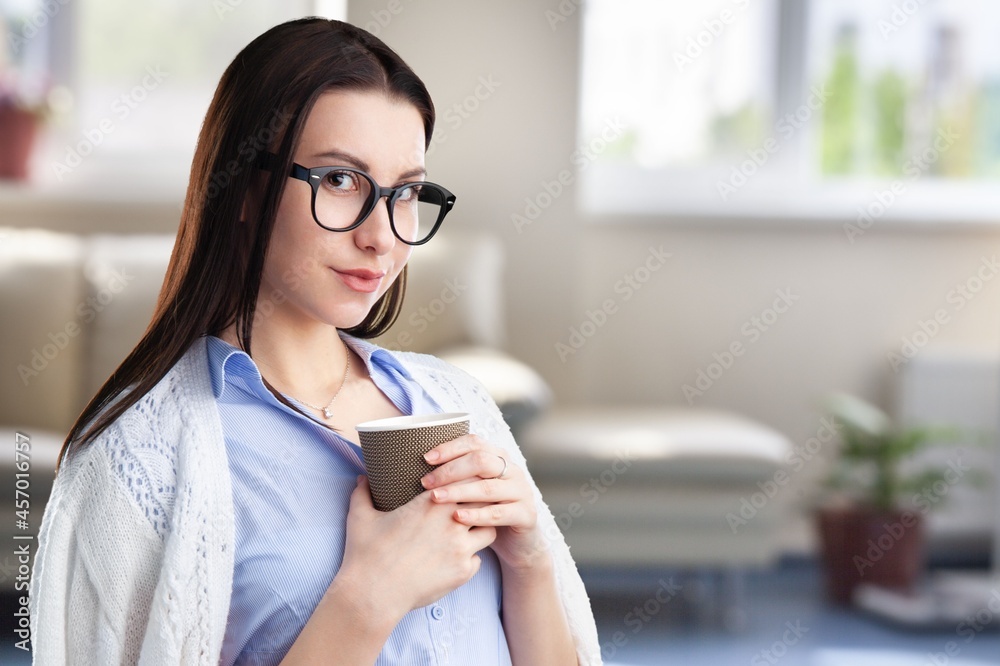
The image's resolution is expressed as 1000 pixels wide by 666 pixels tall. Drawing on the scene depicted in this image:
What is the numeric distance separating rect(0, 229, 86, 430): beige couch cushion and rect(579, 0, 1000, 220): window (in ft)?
5.77

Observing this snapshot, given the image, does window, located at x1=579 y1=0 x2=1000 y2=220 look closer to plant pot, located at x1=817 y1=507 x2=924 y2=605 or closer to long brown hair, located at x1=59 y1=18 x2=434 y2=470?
plant pot, located at x1=817 y1=507 x2=924 y2=605

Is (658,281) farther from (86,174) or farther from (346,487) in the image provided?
(346,487)

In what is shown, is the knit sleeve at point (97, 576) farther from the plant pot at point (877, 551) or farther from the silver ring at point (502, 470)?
the plant pot at point (877, 551)

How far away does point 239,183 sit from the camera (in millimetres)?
808

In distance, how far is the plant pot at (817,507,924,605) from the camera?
2.97 metres

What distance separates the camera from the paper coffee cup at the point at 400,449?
73 cm

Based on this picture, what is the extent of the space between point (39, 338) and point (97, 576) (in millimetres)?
2164

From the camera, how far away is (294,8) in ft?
10.9

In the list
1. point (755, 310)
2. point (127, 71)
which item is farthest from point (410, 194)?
point (127, 71)

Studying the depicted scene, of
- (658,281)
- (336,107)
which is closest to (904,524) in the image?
(658,281)

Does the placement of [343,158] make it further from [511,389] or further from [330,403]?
[511,389]

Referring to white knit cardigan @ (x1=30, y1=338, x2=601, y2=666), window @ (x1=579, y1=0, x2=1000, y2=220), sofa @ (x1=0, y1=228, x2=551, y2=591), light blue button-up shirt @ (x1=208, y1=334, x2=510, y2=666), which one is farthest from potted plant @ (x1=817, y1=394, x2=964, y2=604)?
white knit cardigan @ (x1=30, y1=338, x2=601, y2=666)

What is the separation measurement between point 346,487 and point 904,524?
261cm

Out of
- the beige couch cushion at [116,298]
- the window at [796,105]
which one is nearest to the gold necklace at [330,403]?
the beige couch cushion at [116,298]
